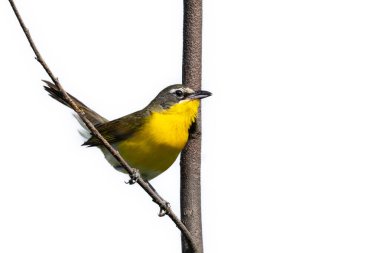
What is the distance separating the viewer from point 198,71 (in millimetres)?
5406

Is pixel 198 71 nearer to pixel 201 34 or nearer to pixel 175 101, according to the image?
pixel 201 34

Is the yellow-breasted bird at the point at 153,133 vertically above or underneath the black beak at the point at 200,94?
underneath

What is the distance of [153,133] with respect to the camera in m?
7.34

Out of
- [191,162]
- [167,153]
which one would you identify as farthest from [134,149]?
[191,162]

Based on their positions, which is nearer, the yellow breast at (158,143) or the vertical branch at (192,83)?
the vertical branch at (192,83)

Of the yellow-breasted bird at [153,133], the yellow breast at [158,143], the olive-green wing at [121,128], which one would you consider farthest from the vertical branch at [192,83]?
the olive-green wing at [121,128]

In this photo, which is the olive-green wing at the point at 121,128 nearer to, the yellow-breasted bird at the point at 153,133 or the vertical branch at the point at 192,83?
the yellow-breasted bird at the point at 153,133

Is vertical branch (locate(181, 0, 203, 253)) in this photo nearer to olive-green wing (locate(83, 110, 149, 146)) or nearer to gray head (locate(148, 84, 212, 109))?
gray head (locate(148, 84, 212, 109))

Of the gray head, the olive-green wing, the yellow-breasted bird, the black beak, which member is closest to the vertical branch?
the black beak

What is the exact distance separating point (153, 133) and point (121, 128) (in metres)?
0.43

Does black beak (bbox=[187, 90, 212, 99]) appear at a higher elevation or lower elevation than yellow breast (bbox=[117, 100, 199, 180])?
higher

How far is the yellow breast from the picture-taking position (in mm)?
7098

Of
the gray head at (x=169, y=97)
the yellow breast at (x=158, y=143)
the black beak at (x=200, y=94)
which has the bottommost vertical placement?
the yellow breast at (x=158, y=143)

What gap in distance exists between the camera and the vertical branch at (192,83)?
5.27m
